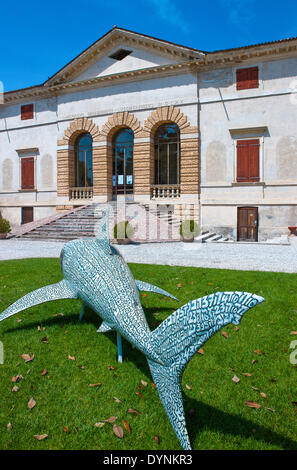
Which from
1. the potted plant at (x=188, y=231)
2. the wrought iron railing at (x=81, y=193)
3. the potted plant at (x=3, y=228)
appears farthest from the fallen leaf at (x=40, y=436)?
the wrought iron railing at (x=81, y=193)

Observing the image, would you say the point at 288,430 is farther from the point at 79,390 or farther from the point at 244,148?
the point at 244,148

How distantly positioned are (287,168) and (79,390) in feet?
55.6

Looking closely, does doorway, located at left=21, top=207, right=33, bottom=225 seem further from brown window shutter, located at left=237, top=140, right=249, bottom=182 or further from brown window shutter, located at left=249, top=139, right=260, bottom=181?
brown window shutter, located at left=249, top=139, right=260, bottom=181

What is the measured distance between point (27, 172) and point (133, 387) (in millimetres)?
22950

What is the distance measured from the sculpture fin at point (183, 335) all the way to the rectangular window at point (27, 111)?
81.3 ft

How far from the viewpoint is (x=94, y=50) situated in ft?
65.7

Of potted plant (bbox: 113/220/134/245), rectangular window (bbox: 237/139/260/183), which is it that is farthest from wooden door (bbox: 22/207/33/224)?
rectangular window (bbox: 237/139/260/183)

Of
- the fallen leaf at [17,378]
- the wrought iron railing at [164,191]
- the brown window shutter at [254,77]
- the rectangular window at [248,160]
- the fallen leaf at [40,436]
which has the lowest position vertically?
the fallen leaf at [40,436]

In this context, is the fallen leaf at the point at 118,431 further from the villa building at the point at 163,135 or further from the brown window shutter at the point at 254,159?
the brown window shutter at the point at 254,159

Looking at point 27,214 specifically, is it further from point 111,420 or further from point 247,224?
point 111,420

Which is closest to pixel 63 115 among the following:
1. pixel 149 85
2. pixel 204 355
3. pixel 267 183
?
pixel 149 85

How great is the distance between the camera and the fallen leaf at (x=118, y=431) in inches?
102

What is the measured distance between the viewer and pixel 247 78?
17.4 meters

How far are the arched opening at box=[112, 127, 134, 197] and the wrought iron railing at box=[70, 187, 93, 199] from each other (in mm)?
1680
